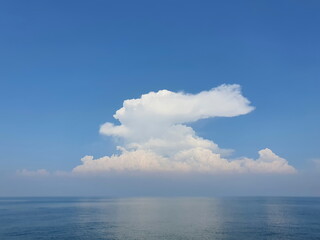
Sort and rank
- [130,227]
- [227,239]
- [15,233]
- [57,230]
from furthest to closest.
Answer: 1. [130,227]
2. [57,230]
3. [15,233]
4. [227,239]

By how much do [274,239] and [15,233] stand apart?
93716 mm

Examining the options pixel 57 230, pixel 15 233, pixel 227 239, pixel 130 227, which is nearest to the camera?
pixel 227 239

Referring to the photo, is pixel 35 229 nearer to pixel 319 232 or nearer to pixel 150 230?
pixel 150 230

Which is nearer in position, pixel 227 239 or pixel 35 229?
pixel 227 239

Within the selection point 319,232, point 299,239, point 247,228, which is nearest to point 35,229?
point 247,228

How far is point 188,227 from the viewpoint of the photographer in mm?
128500


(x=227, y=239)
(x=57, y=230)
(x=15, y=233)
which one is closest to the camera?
(x=227, y=239)

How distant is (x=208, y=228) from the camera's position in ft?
415

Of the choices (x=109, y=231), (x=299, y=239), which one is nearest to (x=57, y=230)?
(x=109, y=231)

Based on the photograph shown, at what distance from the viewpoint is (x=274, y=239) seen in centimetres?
10494

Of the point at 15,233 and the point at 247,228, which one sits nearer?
the point at 15,233

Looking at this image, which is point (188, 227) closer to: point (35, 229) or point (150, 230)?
point (150, 230)

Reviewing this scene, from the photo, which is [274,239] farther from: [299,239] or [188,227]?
[188,227]

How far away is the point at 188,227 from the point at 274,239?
36.2m
